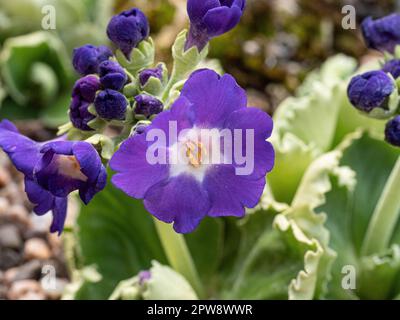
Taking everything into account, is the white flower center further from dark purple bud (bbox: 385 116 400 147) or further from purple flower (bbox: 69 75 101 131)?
dark purple bud (bbox: 385 116 400 147)

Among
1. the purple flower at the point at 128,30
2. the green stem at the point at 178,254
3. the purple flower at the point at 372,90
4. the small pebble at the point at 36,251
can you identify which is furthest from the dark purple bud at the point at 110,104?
the small pebble at the point at 36,251

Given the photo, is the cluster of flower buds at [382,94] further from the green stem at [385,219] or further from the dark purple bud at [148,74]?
the dark purple bud at [148,74]

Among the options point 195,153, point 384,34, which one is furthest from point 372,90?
point 195,153

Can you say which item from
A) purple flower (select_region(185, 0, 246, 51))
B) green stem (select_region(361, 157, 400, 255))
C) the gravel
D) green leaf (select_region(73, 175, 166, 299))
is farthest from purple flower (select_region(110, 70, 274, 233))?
the gravel

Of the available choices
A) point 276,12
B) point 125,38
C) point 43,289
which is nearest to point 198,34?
point 125,38
